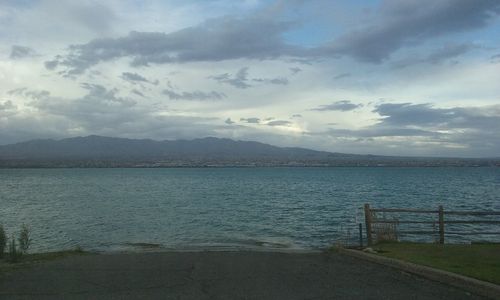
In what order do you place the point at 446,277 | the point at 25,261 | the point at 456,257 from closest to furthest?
the point at 446,277
the point at 456,257
the point at 25,261

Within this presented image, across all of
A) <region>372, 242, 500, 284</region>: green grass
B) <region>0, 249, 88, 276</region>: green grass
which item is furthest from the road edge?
<region>0, 249, 88, 276</region>: green grass

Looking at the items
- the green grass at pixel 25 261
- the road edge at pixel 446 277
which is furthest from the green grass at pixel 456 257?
the green grass at pixel 25 261

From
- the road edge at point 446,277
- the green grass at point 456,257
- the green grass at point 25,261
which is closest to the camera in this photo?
the road edge at point 446,277

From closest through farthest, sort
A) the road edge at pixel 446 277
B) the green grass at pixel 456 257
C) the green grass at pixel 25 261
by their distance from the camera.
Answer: the road edge at pixel 446 277 < the green grass at pixel 456 257 < the green grass at pixel 25 261

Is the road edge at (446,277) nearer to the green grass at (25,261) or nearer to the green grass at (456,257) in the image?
the green grass at (456,257)

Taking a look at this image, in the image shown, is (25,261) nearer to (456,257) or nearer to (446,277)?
(446,277)

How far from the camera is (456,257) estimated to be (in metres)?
12.6

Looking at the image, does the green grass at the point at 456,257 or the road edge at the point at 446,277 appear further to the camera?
the green grass at the point at 456,257

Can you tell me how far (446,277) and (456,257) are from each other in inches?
105

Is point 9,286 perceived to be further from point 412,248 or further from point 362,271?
point 412,248

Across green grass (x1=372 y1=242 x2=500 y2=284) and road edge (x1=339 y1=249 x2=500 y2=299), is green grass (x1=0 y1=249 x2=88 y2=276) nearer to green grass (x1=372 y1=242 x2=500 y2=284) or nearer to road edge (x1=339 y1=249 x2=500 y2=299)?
road edge (x1=339 y1=249 x2=500 y2=299)

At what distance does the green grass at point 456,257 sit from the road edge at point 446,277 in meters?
0.35

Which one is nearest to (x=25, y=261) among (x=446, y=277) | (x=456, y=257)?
(x=446, y=277)

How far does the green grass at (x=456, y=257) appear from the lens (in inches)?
414
